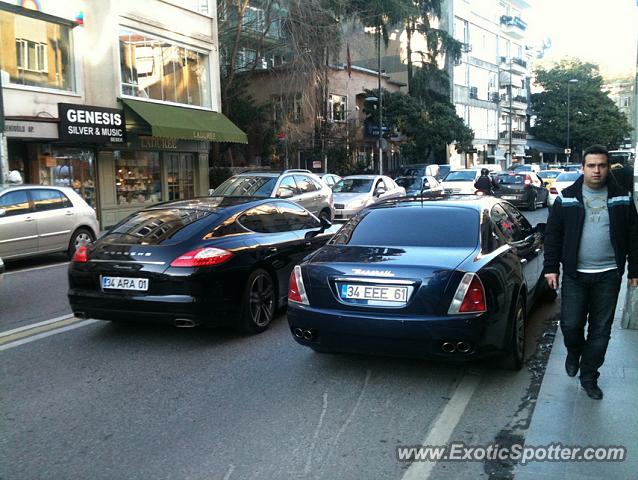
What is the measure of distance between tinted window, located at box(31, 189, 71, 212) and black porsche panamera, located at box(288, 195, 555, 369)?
7828 millimetres

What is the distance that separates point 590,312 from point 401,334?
4.57 feet

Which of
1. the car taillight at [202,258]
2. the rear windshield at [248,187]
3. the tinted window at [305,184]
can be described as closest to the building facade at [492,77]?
the tinted window at [305,184]

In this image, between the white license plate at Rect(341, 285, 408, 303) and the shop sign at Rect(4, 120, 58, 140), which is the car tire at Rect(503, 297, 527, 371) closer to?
the white license plate at Rect(341, 285, 408, 303)

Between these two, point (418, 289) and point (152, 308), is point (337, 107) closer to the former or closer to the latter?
point (152, 308)

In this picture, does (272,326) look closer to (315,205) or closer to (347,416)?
(347,416)

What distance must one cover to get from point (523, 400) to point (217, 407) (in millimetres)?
2255

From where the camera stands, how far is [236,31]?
26.9m

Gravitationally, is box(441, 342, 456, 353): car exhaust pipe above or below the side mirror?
below

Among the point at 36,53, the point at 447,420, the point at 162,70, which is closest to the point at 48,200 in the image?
the point at 36,53

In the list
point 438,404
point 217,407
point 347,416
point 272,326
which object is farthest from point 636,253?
point 272,326

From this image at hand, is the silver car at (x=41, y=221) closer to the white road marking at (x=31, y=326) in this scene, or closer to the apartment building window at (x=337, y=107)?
the white road marking at (x=31, y=326)

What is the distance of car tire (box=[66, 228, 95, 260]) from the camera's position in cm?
1199

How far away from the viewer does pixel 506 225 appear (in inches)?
235

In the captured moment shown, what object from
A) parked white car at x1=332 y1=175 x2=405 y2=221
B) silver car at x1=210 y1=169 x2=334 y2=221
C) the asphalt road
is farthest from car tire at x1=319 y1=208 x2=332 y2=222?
the asphalt road
